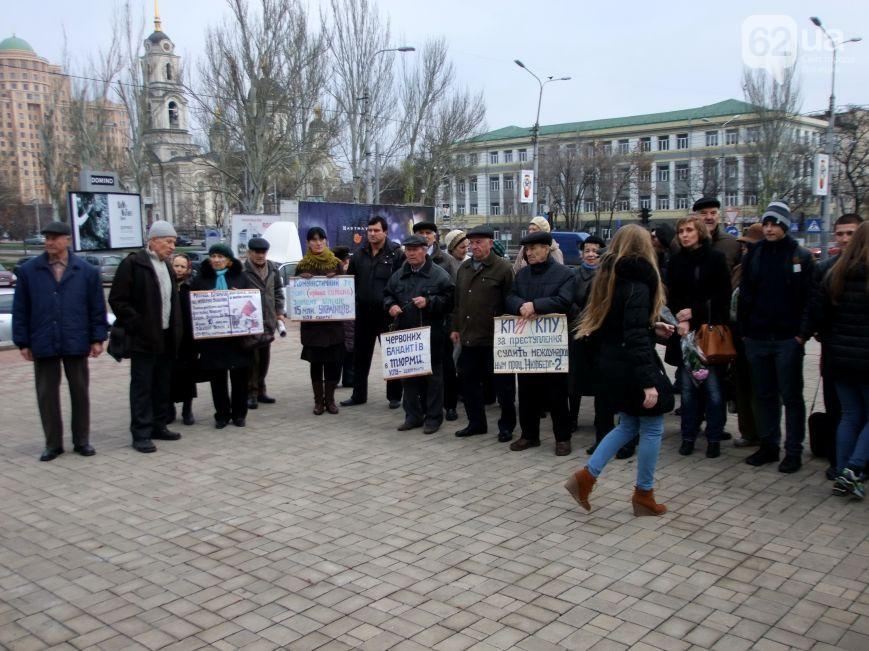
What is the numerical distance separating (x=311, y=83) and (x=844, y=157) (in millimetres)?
26959

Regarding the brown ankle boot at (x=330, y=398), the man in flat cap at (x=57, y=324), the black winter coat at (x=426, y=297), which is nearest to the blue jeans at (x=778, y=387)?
the black winter coat at (x=426, y=297)

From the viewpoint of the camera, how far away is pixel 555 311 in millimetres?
6789

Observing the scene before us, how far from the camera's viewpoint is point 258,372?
368 inches

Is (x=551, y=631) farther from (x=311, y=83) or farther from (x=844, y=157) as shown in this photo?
(x=844, y=157)

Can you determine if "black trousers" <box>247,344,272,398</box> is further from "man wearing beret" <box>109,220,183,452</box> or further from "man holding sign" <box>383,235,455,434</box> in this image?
"man holding sign" <box>383,235,455,434</box>

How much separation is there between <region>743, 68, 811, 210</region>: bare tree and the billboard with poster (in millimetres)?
38784

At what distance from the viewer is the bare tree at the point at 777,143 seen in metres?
46.5

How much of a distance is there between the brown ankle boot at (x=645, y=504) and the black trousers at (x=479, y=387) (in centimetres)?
210

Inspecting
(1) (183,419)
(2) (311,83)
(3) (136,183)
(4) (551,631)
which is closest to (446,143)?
(2) (311,83)

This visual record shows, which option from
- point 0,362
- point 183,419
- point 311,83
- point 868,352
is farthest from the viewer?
point 311,83

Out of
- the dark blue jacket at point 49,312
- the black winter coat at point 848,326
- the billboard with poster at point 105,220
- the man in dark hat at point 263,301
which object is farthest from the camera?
the billboard with poster at point 105,220

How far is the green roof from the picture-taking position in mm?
80312

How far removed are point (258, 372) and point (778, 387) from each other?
5744 mm

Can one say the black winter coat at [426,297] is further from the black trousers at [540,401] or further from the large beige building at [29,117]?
the large beige building at [29,117]
